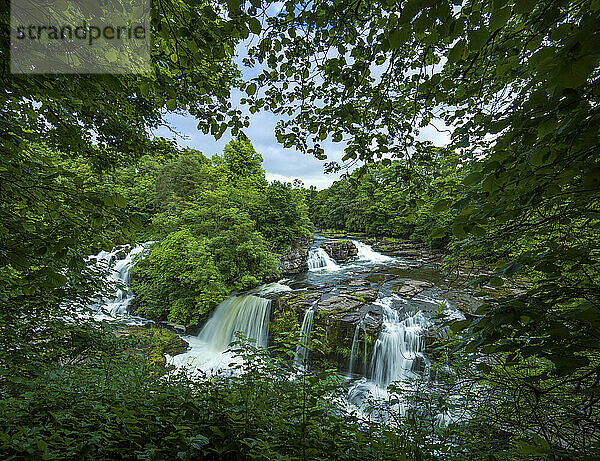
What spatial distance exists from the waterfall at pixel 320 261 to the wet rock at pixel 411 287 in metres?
5.18

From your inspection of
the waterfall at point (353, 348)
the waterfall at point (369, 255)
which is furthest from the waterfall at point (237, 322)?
the waterfall at point (369, 255)

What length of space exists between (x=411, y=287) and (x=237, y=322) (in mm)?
7436

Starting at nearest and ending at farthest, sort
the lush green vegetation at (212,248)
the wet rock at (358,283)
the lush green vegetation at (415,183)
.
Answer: the lush green vegetation at (415,183), the lush green vegetation at (212,248), the wet rock at (358,283)

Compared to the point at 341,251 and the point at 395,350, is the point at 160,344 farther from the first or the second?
the point at 341,251

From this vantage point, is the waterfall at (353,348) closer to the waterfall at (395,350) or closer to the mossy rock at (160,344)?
the waterfall at (395,350)

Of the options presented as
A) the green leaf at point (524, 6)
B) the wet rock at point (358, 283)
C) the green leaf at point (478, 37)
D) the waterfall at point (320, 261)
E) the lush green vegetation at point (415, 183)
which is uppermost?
the green leaf at point (478, 37)

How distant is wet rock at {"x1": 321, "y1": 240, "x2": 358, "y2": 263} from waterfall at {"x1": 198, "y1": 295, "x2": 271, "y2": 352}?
8.48m

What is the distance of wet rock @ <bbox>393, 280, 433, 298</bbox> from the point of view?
9.56 meters

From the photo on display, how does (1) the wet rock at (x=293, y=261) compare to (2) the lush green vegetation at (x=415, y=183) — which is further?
(1) the wet rock at (x=293, y=261)

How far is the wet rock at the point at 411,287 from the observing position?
956 centimetres

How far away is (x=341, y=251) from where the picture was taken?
17.6 meters

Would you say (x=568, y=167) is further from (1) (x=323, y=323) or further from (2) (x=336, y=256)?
(2) (x=336, y=256)

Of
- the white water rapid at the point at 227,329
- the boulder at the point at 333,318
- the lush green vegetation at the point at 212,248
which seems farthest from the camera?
the lush green vegetation at the point at 212,248

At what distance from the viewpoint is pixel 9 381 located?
2.58 meters
